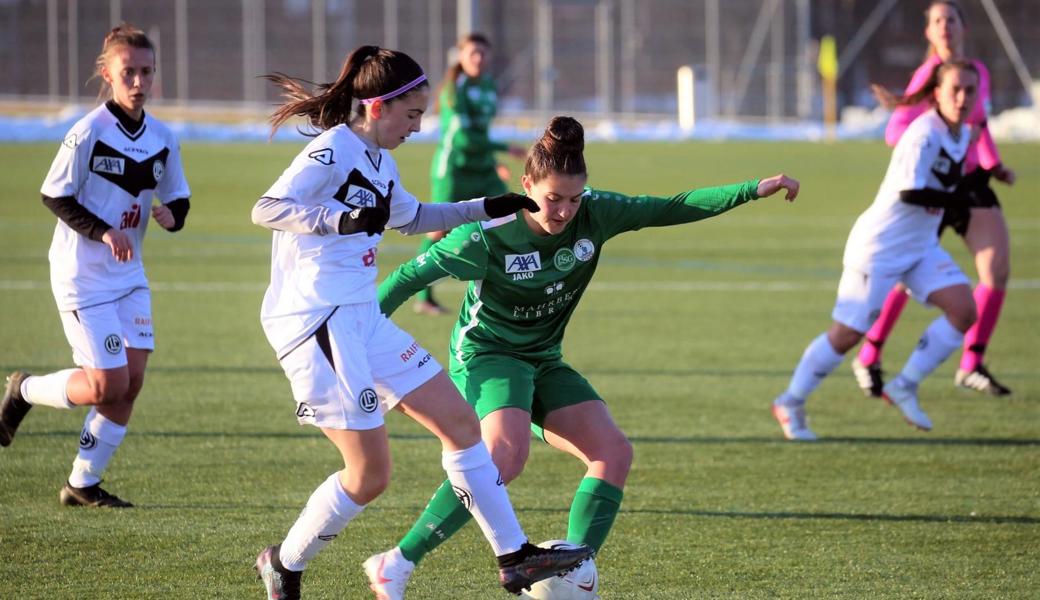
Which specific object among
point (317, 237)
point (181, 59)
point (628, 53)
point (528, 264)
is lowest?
point (528, 264)

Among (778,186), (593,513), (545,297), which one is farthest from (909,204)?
(593,513)

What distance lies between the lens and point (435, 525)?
4.42 m

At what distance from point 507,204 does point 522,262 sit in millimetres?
324

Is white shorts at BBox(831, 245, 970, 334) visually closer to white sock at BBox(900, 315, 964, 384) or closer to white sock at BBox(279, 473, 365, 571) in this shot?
white sock at BBox(900, 315, 964, 384)

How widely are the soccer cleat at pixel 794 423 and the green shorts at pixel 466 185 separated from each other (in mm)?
4867

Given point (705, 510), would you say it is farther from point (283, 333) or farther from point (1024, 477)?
point (283, 333)

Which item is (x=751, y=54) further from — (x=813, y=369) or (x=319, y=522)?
(x=319, y=522)

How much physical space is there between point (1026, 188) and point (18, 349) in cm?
1768

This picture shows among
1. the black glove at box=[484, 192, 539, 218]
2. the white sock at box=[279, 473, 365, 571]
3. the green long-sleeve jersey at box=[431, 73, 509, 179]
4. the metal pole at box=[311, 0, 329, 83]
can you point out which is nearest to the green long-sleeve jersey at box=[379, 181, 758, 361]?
the black glove at box=[484, 192, 539, 218]

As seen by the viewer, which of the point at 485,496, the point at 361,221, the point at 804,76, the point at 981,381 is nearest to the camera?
the point at 361,221

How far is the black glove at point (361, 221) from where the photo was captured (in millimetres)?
4039

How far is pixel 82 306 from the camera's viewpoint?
5.60 metres

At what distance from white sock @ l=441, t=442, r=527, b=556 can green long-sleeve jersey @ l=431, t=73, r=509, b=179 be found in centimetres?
739

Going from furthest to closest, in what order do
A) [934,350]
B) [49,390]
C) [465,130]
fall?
[465,130], [934,350], [49,390]
